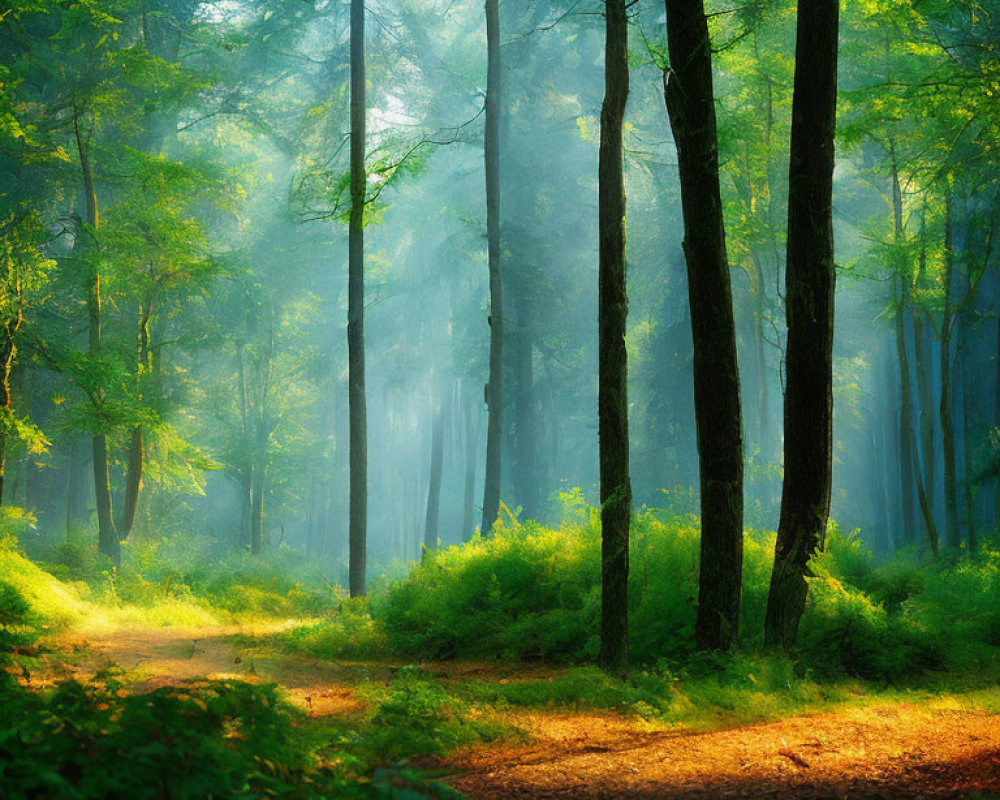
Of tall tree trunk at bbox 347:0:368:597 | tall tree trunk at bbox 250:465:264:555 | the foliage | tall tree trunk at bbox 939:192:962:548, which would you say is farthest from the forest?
tall tree trunk at bbox 250:465:264:555

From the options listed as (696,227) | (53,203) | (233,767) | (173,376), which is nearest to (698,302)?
(696,227)

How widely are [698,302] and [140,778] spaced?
6325 millimetres

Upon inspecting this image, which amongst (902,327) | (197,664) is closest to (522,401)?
(902,327)

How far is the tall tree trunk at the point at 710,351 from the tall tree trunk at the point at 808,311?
0.55m

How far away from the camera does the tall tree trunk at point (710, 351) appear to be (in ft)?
23.9

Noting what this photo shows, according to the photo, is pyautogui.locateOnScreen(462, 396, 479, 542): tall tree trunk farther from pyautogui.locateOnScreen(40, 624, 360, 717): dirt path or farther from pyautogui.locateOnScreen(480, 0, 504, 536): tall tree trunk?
pyautogui.locateOnScreen(40, 624, 360, 717): dirt path

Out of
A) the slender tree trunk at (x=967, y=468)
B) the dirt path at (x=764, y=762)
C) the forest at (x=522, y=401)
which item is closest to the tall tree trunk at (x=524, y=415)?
the forest at (x=522, y=401)

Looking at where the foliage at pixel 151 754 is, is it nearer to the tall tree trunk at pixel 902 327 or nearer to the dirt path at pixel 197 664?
the dirt path at pixel 197 664

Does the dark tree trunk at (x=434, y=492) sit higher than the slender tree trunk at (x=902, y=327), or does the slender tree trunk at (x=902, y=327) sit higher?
the slender tree trunk at (x=902, y=327)

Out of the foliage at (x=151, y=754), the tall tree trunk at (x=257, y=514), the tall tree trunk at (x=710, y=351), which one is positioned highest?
the tall tree trunk at (x=710, y=351)

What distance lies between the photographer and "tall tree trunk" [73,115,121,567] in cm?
1645

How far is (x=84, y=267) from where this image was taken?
16578mm

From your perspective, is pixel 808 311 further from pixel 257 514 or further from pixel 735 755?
pixel 257 514

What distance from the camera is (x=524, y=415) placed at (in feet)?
93.5
